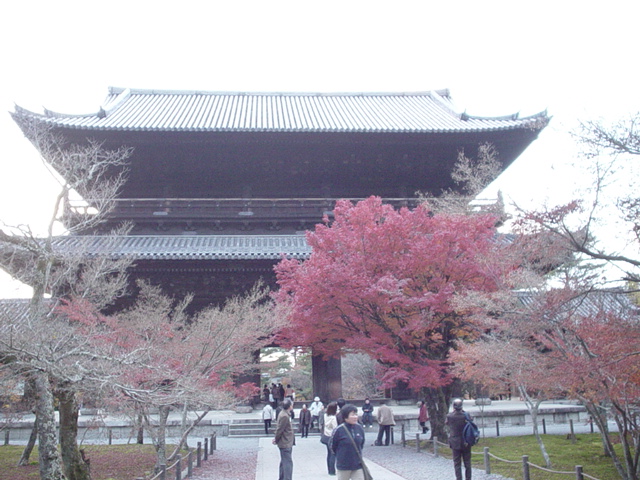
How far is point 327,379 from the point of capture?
19141mm

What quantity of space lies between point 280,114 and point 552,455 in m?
17.5

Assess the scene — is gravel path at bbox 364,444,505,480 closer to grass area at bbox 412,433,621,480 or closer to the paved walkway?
the paved walkway

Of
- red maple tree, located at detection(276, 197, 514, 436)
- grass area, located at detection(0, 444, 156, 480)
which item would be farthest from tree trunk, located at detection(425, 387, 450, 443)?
grass area, located at detection(0, 444, 156, 480)

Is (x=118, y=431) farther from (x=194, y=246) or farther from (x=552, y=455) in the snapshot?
(x=552, y=455)

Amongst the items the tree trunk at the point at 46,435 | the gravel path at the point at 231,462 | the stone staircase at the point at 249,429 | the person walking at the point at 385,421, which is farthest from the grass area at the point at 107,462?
the person walking at the point at 385,421

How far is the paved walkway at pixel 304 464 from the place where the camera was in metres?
10.8

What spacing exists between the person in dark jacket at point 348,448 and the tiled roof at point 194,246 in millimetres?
9972

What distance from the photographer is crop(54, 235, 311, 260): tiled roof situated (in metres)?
17.3

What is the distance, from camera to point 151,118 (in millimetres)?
22125

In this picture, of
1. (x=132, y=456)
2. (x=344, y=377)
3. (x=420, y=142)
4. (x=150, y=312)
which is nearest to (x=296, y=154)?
(x=420, y=142)

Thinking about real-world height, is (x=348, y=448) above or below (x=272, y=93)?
below

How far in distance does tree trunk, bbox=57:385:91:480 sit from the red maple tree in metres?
5.44

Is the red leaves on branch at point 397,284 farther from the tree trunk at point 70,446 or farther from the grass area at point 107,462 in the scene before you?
the tree trunk at point 70,446

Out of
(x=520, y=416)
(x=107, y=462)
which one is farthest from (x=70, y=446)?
(x=520, y=416)
